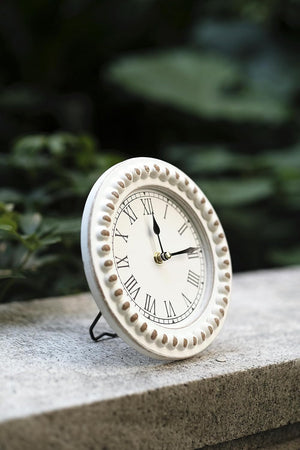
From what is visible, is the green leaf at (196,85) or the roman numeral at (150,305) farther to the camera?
the green leaf at (196,85)

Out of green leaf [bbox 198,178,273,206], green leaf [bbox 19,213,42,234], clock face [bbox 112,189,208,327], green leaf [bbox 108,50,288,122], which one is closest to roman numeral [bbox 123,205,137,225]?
clock face [bbox 112,189,208,327]

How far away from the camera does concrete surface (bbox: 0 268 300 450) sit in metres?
0.61

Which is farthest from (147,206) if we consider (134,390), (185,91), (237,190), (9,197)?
(185,91)

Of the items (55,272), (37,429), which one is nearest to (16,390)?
(37,429)

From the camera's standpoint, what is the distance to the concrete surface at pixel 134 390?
2.01 feet

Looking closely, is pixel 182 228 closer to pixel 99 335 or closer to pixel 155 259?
pixel 155 259

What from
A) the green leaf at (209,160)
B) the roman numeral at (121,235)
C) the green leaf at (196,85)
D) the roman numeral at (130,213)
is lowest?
the green leaf at (209,160)

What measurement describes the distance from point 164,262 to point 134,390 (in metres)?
0.20

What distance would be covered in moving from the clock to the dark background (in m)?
0.94

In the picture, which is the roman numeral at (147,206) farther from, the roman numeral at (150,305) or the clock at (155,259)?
the roman numeral at (150,305)

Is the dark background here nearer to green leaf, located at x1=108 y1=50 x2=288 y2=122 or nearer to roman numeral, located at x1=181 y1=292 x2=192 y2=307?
green leaf, located at x1=108 y1=50 x2=288 y2=122

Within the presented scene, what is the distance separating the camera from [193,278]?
2.73 feet

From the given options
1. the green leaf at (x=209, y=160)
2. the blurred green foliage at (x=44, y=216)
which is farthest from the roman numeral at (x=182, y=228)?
the green leaf at (x=209, y=160)

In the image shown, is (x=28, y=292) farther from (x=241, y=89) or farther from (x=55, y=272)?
(x=241, y=89)
